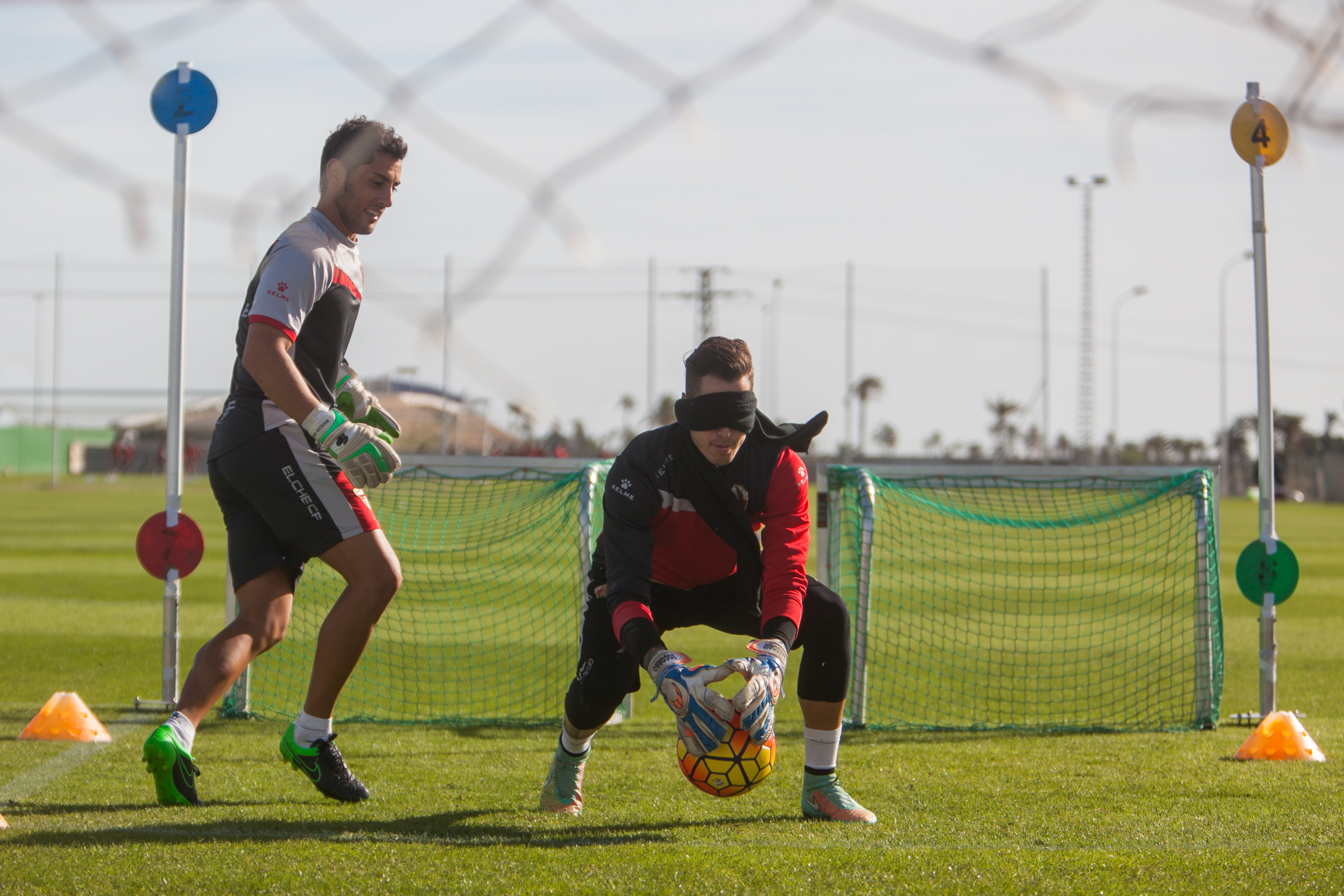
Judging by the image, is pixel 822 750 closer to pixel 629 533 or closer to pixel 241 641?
pixel 629 533

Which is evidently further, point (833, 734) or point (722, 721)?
point (833, 734)

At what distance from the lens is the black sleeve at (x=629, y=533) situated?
3.43 meters

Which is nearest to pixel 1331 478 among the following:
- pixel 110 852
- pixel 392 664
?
pixel 392 664

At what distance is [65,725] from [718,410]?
290 cm

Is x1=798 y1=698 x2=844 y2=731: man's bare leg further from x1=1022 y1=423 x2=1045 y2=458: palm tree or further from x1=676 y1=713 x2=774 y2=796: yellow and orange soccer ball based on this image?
x1=1022 y1=423 x2=1045 y2=458: palm tree

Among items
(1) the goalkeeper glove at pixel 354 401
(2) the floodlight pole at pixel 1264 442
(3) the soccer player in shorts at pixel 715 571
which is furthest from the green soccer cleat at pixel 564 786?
(2) the floodlight pole at pixel 1264 442

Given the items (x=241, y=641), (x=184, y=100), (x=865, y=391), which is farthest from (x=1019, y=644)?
(x=865, y=391)

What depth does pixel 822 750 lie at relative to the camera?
3561mm

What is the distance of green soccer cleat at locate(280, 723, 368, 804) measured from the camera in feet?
11.8

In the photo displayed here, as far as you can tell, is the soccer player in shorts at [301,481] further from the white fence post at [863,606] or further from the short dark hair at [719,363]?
the white fence post at [863,606]

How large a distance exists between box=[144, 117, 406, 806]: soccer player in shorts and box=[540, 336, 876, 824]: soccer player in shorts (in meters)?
0.64

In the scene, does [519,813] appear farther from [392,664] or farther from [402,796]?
[392,664]

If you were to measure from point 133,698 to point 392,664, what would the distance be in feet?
4.78

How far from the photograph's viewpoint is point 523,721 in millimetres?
5270
